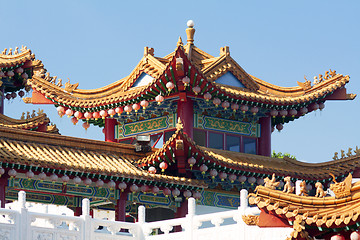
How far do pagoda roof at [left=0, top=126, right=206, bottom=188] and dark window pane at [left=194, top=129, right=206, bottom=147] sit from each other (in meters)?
2.06

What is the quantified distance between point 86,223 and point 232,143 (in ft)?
26.3

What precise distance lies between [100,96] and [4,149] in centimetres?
606

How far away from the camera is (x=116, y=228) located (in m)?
22.5

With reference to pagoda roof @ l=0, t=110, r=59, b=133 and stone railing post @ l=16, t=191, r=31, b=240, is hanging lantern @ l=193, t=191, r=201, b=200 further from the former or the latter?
pagoda roof @ l=0, t=110, r=59, b=133

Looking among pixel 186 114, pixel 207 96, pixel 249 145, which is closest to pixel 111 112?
pixel 186 114

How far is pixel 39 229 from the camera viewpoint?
21.1m

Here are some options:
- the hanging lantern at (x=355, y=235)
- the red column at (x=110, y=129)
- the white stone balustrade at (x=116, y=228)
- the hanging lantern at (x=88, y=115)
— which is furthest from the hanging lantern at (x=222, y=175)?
the hanging lantern at (x=355, y=235)

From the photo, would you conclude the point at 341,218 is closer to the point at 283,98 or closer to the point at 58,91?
the point at 283,98

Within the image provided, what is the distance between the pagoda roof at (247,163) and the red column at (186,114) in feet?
2.41

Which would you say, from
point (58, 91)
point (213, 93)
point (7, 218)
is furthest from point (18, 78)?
point (7, 218)

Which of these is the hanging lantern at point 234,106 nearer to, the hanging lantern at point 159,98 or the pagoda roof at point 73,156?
the hanging lantern at point 159,98

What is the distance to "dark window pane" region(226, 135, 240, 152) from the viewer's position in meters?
28.7

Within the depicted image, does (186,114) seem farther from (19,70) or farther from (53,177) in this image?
(19,70)

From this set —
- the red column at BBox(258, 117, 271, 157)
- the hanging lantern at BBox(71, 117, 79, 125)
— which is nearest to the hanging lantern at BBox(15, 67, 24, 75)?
the hanging lantern at BBox(71, 117, 79, 125)
